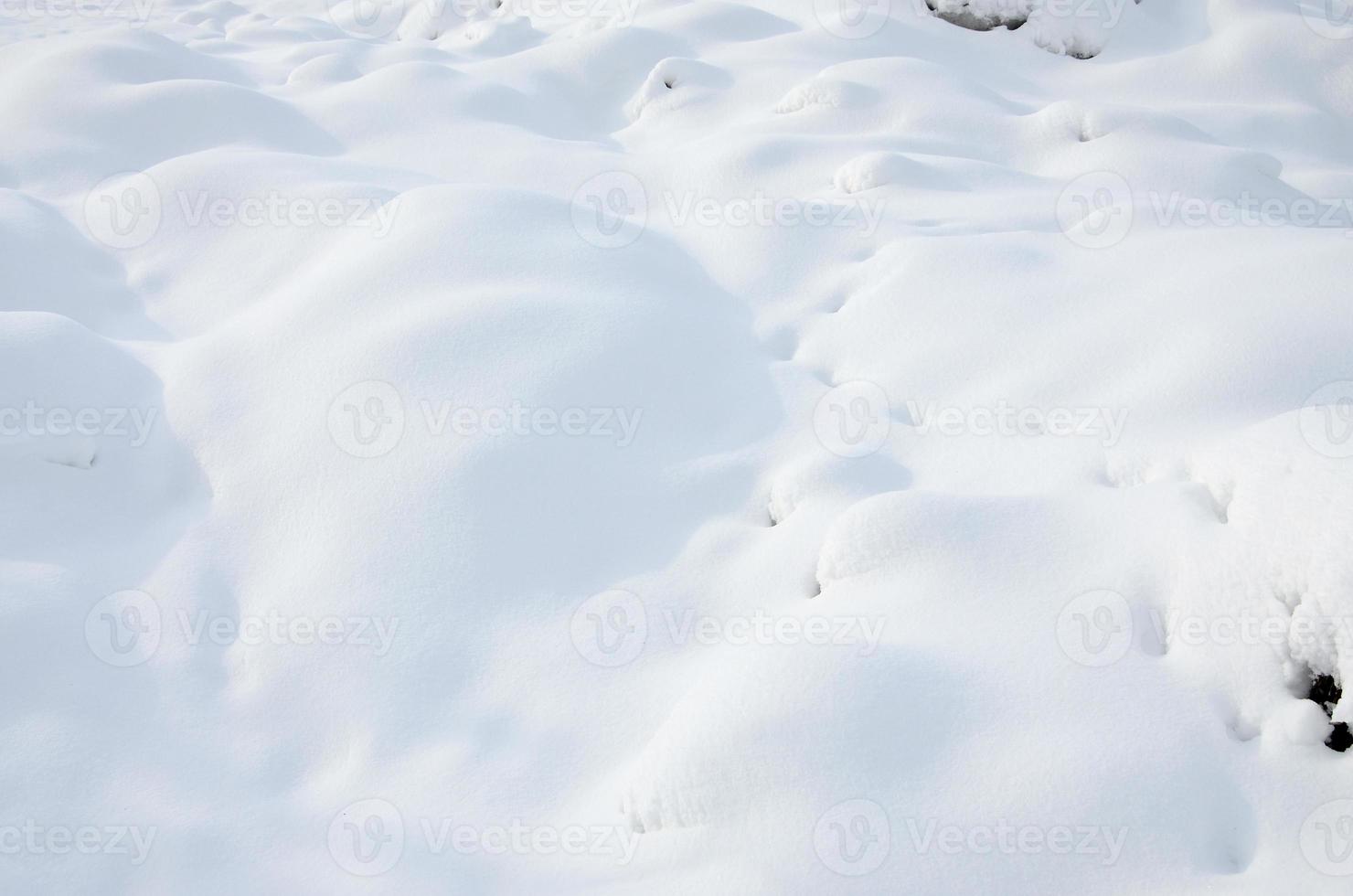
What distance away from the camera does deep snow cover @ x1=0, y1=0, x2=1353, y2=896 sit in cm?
193

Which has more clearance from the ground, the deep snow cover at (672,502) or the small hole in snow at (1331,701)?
the small hole in snow at (1331,701)

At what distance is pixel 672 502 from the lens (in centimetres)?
293

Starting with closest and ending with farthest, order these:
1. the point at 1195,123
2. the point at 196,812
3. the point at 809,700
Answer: the point at 809,700
the point at 196,812
the point at 1195,123

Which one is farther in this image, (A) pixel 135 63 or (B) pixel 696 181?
(A) pixel 135 63

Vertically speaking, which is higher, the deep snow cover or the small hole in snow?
the small hole in snow

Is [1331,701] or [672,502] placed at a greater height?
[1331,701]

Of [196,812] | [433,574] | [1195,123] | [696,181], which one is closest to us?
[196,812]

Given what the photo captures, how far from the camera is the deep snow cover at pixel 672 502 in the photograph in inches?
76.1

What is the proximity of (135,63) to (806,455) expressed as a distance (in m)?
4.93

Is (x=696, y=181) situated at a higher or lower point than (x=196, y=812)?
higher

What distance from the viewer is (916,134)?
5012mm

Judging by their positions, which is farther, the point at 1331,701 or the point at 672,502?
the point at 672,502

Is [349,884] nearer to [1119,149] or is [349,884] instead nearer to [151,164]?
[151,164]

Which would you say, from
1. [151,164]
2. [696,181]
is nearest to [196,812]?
[696,181]
